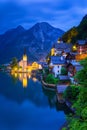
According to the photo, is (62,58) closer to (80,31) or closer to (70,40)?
(80,31)

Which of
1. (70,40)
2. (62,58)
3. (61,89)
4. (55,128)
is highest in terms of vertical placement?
(70,40)

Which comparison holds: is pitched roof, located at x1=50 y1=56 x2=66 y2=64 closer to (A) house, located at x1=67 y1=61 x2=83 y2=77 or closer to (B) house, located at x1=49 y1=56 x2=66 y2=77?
(B) house, located at x1=49 y1=56 x2=66 y2=77

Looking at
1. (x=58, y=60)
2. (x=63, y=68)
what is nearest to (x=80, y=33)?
(x=58, y=60)

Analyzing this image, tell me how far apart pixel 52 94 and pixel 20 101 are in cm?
289

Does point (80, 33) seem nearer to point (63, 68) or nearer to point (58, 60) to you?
point (58, 60)

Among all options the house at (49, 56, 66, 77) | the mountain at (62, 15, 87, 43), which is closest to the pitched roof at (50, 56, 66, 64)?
the house at (49, 56, 66, 77)

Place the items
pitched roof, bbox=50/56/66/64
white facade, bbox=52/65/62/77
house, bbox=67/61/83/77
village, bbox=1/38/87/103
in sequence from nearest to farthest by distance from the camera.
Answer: village, bbox=1/38/87/103, house, bbox=67/61/83/77, white facade, bbox=52/65/62/77, pitched roof, bbox=50/56/66/64

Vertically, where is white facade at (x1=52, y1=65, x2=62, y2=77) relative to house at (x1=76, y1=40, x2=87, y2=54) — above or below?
below

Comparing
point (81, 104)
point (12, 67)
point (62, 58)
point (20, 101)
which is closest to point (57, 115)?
point (20, 101)

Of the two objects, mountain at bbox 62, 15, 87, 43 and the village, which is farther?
mountain at bbox 62, 15, 87, 43

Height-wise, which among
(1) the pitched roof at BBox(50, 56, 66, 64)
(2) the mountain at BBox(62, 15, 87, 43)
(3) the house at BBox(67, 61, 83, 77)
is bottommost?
(3) the house at BBox(67, 61, 83, 77)

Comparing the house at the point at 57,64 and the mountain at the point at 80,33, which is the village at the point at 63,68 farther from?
the mountain at the point at 80,33

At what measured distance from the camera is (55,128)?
1526 centimetres

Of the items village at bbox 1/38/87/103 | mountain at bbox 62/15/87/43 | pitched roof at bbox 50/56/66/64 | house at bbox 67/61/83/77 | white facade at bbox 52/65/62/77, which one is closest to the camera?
village at bbox 1/38/87/103
